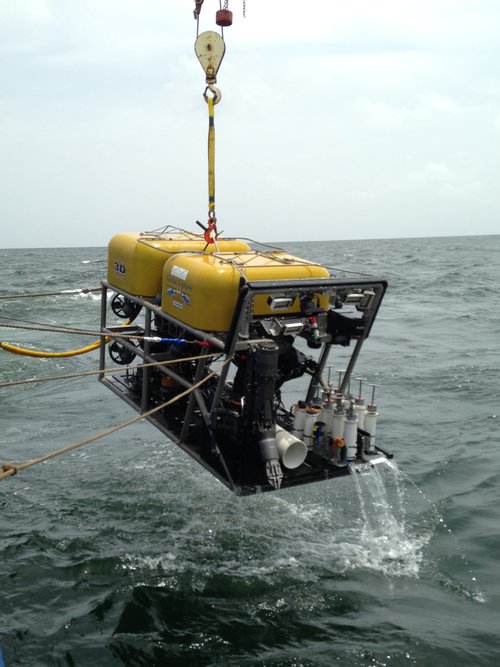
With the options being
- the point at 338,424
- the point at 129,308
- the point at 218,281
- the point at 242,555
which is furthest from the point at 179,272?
the point at 242,555

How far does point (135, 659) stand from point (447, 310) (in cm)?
2681

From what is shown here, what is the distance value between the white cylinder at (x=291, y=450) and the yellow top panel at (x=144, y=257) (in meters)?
2.55

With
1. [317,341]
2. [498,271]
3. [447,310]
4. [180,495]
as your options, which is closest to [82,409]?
[180,495]

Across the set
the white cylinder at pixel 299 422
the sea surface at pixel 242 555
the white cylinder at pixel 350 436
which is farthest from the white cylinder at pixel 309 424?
the sea surface at pixel 242 555

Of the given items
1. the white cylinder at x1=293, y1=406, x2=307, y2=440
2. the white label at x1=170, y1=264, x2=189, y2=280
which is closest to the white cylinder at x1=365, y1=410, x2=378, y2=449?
the white cylinder at x1=293, y1=406, x2=307, y2=440

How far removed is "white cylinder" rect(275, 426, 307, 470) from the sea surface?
47.0 inches

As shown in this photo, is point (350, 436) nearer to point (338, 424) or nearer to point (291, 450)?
point (338, 424)

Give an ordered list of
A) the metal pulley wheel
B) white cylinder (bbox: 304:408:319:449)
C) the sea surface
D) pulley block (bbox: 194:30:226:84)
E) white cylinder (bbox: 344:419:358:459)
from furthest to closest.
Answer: the metal pulley wheel
pulley block (bbox: 194:30:226:84)
white cylinder (bbox: 304:408:319:449)
white cylinder (bbox: 344:419:358:459)
the sea surface

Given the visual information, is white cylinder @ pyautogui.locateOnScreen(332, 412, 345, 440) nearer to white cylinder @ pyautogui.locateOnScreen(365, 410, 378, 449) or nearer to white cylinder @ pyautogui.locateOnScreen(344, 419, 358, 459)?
white cylinder @ pyautogui.locateOnScreen(344, 419, 358, 459)

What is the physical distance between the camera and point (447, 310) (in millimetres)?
31203

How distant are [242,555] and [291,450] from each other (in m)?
2.38

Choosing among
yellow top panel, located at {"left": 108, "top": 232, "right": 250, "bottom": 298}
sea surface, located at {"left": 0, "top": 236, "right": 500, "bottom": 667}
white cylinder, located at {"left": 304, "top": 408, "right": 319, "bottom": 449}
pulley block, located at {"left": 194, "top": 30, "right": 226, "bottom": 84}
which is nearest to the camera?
sea surface, located at {"left": 0, "top": 236, "right": 500, "bottom": 667}

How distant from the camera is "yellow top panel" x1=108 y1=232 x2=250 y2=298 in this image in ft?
27.7

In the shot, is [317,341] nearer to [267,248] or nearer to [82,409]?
[267,248]
